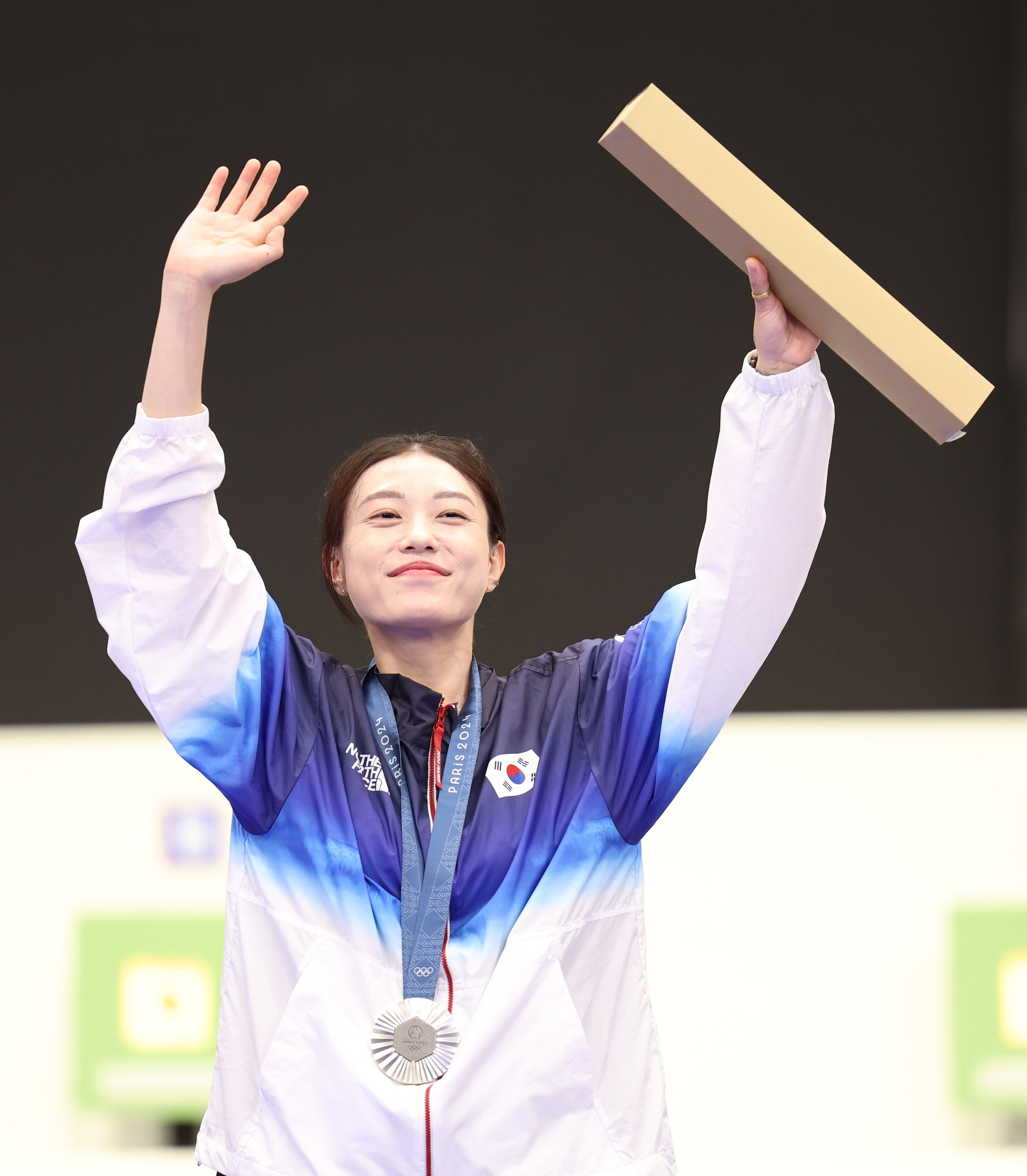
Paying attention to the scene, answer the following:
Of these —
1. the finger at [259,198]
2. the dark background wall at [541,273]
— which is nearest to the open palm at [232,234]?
the finger at [259,198]

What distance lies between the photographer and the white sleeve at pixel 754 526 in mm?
1305

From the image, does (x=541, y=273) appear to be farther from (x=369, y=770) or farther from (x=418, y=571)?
(x=369, y=770)

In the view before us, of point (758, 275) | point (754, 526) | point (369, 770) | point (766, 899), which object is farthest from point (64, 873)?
point (758, 275)

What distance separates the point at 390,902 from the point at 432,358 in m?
2.16

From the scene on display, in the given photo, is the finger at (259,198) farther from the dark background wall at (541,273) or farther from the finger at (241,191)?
the dark background wall at (541,273)

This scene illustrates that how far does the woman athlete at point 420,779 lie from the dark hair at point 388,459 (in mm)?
63

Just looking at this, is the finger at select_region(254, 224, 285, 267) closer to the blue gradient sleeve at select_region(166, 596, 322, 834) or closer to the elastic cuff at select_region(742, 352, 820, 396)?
the blue gradient sleeve at select_region(166, 596, 322, 834)

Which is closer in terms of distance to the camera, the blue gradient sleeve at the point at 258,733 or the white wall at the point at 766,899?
the blue gradient sleeve at the point at 258,733

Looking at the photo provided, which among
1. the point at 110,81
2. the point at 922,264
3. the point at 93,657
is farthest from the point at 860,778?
the point at 110,81

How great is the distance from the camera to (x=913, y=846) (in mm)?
3119

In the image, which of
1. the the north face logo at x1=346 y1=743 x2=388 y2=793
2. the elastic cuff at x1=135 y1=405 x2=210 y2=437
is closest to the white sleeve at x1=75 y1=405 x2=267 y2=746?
the elastic cuff at x1=135 y1=405 x2=210 y2=437

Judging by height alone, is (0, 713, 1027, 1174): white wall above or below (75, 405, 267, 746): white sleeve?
below

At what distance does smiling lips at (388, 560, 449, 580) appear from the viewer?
1463 millimetres

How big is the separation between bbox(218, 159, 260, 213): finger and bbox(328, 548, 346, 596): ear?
42 cm
